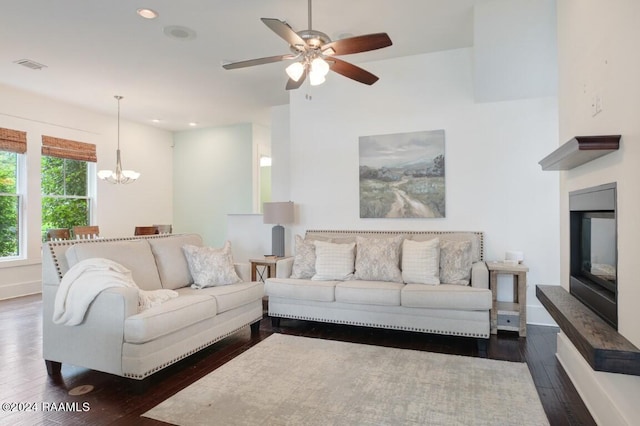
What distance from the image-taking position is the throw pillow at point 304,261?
412 centimetres

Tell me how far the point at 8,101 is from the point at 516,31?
6.41 meters

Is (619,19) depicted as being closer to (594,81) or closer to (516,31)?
(594,81)

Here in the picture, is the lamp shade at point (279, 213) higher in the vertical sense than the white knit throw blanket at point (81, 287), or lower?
higher

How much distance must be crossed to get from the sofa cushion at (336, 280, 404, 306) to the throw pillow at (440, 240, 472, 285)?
1.49 ft

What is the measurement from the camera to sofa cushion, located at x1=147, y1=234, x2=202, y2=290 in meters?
3.43

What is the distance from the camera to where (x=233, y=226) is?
19.5 ft

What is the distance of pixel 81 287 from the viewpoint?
8.43 feet

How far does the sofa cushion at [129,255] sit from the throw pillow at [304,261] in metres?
1.41

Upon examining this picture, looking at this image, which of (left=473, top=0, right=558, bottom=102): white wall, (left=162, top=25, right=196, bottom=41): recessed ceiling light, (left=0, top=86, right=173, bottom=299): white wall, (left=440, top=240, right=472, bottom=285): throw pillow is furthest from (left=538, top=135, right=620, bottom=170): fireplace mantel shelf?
(left=0, top=86, right=173, bottom=299): white wall

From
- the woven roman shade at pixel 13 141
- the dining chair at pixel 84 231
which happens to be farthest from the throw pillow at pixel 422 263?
the woven roman shade at pixel 13 141

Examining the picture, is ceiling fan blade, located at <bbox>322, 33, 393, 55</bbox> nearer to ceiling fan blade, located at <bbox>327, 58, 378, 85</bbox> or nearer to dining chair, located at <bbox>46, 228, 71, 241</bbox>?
ceiling fan blade, located at <bbox>327, 58, 378, 85</bbox>

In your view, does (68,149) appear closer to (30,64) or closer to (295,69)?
(30,64)

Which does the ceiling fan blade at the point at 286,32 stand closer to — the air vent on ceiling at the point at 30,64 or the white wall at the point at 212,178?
the air vent on ceiling at the point at 30,64

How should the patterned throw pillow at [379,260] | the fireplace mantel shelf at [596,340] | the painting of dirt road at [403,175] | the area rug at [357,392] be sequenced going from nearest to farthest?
the fireplace mantel shelf at [596,340], the area rug at [357,392], the patterned throw pillow at [379,260], the painting of dirt road at [403,175]
